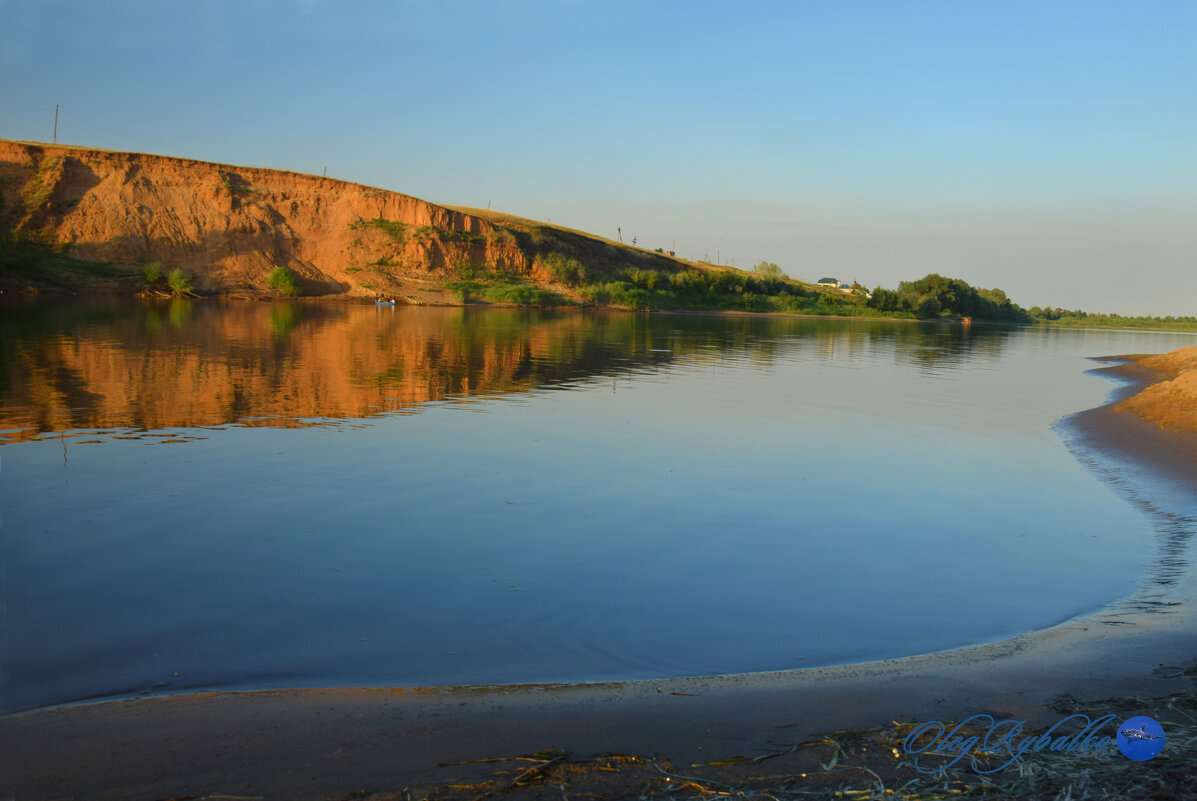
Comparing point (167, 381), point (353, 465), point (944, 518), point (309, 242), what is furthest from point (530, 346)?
point (309, 242)

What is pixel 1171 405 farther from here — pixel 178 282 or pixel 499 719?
pixel 178 282

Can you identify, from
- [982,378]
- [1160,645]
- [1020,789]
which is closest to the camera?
[1020,789]

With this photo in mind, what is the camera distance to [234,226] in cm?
7300

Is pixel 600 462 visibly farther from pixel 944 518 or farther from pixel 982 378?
pixel 982 378

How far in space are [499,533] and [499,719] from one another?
3.67 meters

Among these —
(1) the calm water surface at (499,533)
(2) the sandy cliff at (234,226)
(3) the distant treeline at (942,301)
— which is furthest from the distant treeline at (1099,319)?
(1) the calm water surface at (499,533)

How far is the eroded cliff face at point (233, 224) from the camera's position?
218 ft

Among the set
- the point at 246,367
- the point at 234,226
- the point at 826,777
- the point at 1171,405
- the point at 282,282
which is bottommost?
the point at 826,777

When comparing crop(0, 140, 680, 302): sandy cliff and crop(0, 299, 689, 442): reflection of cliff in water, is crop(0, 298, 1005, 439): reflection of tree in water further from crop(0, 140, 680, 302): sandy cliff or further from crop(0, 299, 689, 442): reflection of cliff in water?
crop(0, 140, 680, 302): sandy cliff

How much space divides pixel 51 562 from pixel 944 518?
873 cm

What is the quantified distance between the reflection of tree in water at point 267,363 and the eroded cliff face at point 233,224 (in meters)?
29.4

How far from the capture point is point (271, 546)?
7.09 meters

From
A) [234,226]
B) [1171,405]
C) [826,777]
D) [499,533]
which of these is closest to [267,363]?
[499,533]

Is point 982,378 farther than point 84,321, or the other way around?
point 84,321
